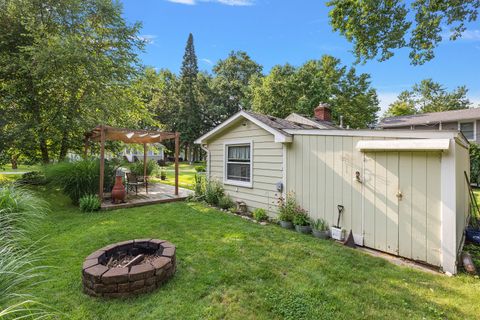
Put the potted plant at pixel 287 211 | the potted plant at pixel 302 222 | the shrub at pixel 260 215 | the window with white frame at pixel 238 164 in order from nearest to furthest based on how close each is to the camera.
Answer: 1. the potted plant at pixel 302 222
2. the potted plant at pixel 287 211
3. the shrub at pixel 260 215
4. the window with white frame at pixel 238 164

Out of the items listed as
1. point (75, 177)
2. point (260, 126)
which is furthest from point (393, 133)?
point (75, 177)

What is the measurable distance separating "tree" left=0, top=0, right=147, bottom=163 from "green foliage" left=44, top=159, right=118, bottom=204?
3.04 m

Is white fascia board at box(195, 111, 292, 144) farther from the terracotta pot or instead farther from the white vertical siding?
the terracotta pot

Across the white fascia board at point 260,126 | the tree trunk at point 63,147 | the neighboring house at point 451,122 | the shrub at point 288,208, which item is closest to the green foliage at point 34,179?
the tree trunk at point 63,147

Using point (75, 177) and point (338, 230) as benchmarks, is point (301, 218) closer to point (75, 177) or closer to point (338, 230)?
point (338, 230)

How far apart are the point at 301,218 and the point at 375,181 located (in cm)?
177

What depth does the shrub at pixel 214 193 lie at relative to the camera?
7793mm

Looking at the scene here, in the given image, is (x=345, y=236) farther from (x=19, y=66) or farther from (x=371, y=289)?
(x=19, y=66)

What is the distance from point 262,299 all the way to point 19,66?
487 inches

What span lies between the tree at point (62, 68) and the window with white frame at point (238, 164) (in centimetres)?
676

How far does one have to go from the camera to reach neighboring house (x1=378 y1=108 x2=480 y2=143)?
50.0ft

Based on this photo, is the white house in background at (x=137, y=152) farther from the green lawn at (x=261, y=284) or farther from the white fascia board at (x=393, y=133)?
the white fascia board at (x=393, y=133)

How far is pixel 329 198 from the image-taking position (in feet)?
16.6

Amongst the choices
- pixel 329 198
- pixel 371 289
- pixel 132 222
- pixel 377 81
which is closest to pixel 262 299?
pixel 371 289
